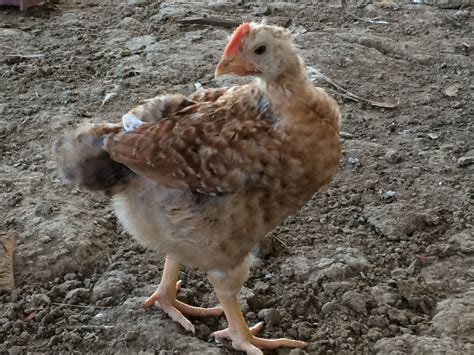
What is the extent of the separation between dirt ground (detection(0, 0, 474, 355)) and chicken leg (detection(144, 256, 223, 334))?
35 millimetres

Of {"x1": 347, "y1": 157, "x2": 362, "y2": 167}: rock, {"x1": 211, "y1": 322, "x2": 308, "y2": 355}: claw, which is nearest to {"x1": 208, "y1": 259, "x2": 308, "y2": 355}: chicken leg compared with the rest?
{"x1": 211, "y1": 322, "x2": 308, "y2": 355}: claw

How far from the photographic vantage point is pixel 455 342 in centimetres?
257

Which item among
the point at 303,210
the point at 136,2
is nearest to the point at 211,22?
the point at 136,2

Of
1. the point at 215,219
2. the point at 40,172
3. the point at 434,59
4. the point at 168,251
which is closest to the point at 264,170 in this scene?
the point at 215,219

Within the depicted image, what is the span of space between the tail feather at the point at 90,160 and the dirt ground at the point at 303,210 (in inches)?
24.4

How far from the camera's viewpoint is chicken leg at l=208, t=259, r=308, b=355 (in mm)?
2469

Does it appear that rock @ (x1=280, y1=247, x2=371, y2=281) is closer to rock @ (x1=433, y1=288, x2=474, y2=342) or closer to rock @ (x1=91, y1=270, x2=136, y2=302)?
rock @ (x1=433, y1=288, x2=474, y2=342)

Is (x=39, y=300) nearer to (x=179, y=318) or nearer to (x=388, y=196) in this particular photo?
(x=179, y=318)

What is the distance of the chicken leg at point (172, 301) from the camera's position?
274cm

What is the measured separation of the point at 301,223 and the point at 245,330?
32.4 inches

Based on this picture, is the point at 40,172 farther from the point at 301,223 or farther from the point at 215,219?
the point at 215,219

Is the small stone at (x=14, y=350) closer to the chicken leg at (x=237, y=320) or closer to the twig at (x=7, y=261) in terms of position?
the twig at (x=7, y=261)

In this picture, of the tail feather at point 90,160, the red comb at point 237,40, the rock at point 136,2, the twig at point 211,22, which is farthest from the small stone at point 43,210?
the rock at point 136,2

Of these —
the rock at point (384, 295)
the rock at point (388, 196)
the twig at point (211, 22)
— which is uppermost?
the twig at point (211, 22)
